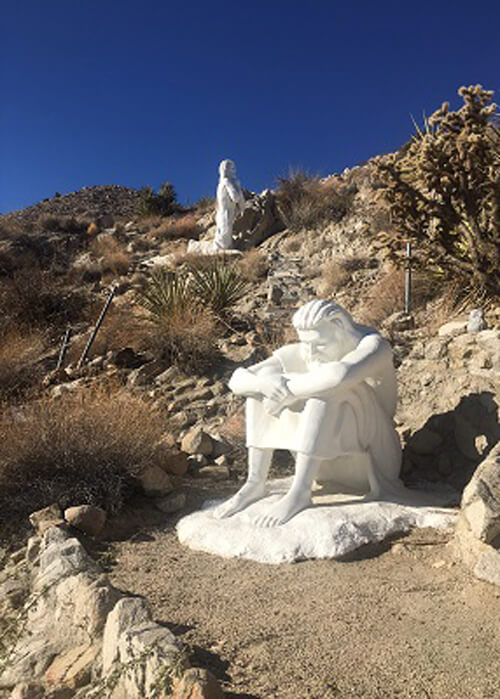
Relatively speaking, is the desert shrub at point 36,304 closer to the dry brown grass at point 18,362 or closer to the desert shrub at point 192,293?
the dry brown grass at point 18,362

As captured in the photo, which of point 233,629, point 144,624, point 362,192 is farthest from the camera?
point 362,192

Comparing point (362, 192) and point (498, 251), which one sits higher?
point (362, 192)

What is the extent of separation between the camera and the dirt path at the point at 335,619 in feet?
6.27

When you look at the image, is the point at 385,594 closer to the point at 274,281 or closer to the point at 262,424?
the point at 262,424

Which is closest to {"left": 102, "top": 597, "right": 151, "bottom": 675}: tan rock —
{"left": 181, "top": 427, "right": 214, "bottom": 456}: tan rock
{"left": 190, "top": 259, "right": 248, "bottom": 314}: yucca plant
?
{"left": 181, "top": 427, "right": 214, "bottom": 456}: tan rock

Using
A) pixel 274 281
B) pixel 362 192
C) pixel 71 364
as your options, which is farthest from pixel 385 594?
pixel 362 192

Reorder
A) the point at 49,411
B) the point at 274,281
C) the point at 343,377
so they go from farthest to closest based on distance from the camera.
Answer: the point at 274,281, the point at 49,411, the point at 343,377

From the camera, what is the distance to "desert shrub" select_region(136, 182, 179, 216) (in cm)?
2550

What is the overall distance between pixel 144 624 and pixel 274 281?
9.74 metres

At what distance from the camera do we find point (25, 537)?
3.60 metres

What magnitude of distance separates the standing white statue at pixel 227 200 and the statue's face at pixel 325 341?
12.2 m

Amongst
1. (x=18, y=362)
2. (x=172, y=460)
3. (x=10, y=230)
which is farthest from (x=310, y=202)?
(x=172, y=460)

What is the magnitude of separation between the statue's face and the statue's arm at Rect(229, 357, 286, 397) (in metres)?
0.25

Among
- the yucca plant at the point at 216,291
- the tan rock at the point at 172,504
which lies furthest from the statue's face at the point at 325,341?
the yucca plant at the point at 216,291
